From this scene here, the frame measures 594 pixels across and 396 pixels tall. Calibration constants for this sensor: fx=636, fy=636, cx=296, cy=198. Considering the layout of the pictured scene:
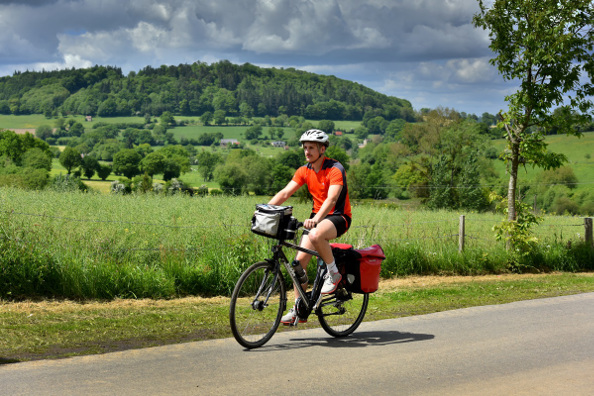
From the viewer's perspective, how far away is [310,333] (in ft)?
24.5

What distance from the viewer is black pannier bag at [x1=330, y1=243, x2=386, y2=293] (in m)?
7.21

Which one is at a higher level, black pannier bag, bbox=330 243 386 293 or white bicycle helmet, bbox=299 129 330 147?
white bicycle helmet, bbox=299 129 330 147

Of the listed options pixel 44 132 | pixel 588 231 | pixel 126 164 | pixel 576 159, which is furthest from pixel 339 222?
pixel 44 132

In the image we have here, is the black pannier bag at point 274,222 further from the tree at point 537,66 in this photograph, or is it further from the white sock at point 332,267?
the tree at point 537,66

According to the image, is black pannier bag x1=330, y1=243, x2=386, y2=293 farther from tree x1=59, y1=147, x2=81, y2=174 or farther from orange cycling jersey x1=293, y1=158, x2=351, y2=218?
tree x1=59, y1=147, x2=81, y2=174

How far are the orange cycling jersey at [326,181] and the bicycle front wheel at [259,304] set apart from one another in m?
0.93

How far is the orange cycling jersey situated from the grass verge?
176cm

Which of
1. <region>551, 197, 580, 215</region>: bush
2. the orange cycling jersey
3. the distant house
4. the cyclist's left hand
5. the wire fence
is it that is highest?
the distant house

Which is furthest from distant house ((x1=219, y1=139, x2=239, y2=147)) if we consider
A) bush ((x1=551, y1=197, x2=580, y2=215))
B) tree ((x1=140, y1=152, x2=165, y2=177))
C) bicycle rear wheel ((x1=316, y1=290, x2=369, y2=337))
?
bicycle rear wheel ((x1=316, y1=290, x2=369, y2=337))

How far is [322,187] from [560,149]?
116917 mm

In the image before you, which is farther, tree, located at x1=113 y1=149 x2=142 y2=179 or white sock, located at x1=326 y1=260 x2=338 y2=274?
tree, located at x1=113 y1=149 x2=142 y2=179

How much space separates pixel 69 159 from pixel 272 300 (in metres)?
119

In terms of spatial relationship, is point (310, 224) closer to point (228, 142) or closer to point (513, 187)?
point (513, 187)

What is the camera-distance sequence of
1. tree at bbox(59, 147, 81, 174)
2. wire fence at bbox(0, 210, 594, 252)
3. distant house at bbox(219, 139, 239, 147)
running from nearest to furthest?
wire fence at bbox(0, 210, 594, 252) → tree at bbox(59, 147, 81, 174) → distant house at bbox(219, 139, 239, 147)
